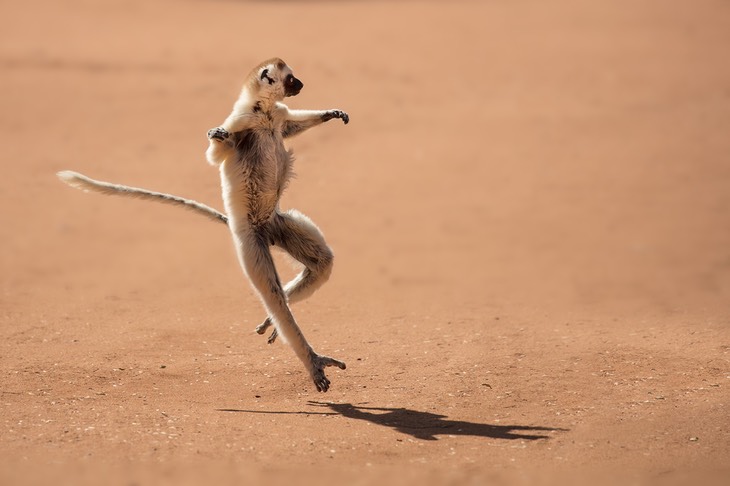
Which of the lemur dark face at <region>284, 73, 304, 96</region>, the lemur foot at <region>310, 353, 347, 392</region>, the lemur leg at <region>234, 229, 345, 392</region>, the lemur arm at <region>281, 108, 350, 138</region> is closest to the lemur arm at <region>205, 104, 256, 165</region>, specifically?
the lemur dark face at <region>284, 73, 304, 96</region>

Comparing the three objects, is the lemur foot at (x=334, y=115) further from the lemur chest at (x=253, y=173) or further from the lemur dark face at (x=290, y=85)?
the lemur chest at (x=253, y=173)

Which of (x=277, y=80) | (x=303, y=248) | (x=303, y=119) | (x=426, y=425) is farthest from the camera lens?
(x=303, y=119)

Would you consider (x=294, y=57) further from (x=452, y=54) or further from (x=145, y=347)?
(x=145, y=347)

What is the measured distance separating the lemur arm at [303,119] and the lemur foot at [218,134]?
88cm

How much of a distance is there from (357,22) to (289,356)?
16.8 m

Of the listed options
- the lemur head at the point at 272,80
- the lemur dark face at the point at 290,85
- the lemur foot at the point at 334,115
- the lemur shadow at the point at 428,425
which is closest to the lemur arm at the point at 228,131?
the lemur head at the point at 272,80

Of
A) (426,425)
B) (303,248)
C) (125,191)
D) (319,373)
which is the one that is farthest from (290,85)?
(426,425)

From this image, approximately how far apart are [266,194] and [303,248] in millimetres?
578

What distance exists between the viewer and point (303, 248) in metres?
7.55

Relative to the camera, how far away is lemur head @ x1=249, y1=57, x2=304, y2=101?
7.23m

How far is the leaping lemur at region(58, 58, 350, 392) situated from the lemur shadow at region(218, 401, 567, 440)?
345 mm

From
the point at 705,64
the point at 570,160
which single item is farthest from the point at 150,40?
the point at 705,64

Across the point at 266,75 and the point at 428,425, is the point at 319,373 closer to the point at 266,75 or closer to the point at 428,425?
the point at 428,425

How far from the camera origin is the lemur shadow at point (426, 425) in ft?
21.1
